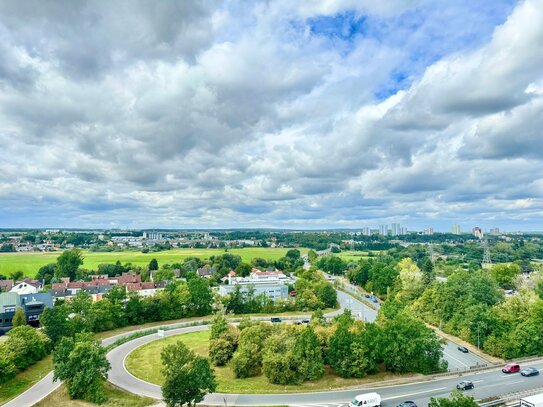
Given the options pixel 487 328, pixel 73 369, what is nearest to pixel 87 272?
pixel 73 369

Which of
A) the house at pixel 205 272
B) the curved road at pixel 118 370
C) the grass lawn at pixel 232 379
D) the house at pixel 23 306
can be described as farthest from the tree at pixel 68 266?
the grass lawn at pixel 232 379

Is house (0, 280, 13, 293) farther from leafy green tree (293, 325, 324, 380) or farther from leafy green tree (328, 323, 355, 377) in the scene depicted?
leafy green tree (328, 323, 355, 377)

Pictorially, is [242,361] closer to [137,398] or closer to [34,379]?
[137,398]

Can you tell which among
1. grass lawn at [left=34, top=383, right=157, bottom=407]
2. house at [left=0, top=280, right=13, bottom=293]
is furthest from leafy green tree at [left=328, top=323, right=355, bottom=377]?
house at [left=0, top=280, right=13, bottom=293]

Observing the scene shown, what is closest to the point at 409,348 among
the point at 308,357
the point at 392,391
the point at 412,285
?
the point at 392,391

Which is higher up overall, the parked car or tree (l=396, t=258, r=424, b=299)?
tree (l=396, t=258, r=424, b=299)

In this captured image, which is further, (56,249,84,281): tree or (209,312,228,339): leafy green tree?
(56,249,84,281): tree
